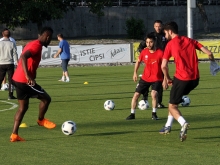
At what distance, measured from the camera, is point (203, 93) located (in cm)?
2208

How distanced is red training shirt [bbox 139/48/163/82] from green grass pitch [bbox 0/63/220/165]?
927 millimetres

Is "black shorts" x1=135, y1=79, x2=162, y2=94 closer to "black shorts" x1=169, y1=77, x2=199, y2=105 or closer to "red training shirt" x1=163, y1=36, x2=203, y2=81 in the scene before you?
"black shorts" x1=169, y1=77, x2=199, y2=105

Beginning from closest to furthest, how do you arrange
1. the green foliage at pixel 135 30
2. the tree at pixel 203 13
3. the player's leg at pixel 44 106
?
1. the player's leg at pixel 44 106
2. the green foliage at pixel 135 30
3. the tree at pixel 203 13

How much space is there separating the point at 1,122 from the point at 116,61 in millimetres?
26605

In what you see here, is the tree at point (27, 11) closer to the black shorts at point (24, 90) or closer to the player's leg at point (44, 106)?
the player's leg at point (44, 106)

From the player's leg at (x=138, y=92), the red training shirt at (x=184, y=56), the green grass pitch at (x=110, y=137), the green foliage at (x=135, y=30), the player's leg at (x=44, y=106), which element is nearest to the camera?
the green grass pitch at (x=110, y=137)

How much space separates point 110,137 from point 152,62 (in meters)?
3.26

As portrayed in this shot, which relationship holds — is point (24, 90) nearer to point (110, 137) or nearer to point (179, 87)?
point (110, 137)

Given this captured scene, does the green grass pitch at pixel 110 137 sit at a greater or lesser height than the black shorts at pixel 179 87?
lesser

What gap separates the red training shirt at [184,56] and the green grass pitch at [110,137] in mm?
1164

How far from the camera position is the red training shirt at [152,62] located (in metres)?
15.3

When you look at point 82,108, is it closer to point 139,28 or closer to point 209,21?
point 139,28

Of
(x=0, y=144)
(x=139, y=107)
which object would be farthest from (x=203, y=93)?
(x=0, y=144)

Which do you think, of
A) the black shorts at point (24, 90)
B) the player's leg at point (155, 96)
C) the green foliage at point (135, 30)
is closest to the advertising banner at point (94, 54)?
the green foliage at point (135, 30)
